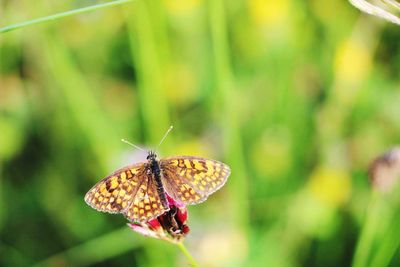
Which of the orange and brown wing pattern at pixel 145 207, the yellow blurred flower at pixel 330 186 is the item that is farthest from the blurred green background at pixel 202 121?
the orange and brown wing pattern at pixel 145 207

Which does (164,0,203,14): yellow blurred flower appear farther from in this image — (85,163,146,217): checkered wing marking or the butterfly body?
(85,163,146,217): checkered wing marking

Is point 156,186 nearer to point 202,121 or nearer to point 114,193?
point 114,193

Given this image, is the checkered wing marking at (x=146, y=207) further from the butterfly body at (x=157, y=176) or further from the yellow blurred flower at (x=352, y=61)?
the yellow blurred flower at (x=352, y=61)

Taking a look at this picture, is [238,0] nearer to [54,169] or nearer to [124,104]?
[124,104]

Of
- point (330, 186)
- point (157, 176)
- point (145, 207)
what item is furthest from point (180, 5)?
point (145, 207)

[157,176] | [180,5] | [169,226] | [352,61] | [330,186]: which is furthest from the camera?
Result: [180,5]

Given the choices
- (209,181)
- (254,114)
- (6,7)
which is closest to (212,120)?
(254,114)

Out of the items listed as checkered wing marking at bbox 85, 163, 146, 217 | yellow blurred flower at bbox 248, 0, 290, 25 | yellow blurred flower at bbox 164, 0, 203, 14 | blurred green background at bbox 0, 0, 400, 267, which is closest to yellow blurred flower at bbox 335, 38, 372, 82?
blurred green background at bbox 0, 0, 400, 267
